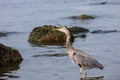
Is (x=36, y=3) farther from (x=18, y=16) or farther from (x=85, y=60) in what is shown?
(x=85, y=60)

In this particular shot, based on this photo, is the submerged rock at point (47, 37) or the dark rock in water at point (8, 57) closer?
the dark rock in water at point (8, 57)

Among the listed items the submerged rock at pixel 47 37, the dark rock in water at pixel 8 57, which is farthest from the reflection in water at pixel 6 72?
A: the submerged rock at pixel 47 37

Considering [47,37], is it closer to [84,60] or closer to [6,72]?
[6,72]

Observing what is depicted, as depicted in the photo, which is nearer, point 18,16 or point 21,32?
point 21,32

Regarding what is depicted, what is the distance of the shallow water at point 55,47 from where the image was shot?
15562mm

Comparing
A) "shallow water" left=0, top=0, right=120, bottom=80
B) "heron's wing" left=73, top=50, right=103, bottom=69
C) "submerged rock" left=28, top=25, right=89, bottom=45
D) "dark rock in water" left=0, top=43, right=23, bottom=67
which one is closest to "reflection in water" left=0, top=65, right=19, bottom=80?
"shallow water" left=0, top=0, right=120, bottom=80

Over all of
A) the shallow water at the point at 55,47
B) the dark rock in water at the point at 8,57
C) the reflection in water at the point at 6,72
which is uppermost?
the dark rock in water at the point at 8,57

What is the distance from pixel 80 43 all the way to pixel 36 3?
23.0 m

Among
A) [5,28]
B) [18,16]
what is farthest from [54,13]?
[5,28]

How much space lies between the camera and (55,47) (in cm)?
2072

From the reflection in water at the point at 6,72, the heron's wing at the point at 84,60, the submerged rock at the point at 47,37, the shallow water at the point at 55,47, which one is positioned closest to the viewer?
the heron's wing at the point at 84,60

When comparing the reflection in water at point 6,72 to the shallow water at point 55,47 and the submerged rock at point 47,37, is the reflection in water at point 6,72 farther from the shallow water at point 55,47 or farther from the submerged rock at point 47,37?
the submerged rock at point 47,37

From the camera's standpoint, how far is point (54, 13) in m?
35.3

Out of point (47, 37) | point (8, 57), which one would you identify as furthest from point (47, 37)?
point (8, 57)
